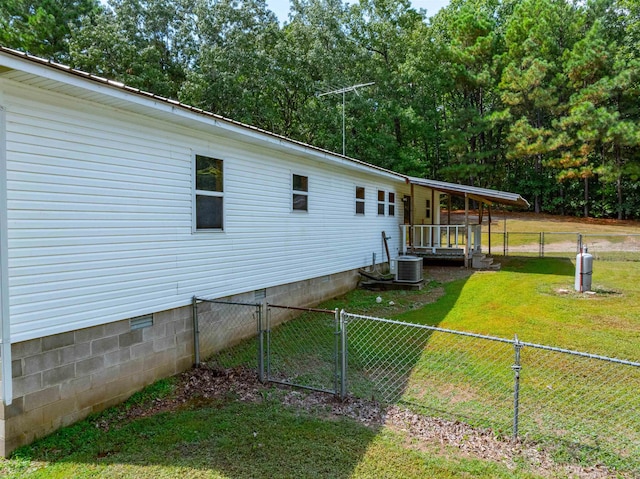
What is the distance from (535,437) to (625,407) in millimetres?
1319

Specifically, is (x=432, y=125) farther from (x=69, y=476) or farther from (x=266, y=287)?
(x=69, y=476)

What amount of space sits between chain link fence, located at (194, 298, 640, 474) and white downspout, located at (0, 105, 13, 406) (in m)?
2.41

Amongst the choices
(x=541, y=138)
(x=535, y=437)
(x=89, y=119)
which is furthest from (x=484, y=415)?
(x=541, y=138)

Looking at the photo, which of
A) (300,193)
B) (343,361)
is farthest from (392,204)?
(343,361)

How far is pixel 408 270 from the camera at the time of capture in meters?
11.2

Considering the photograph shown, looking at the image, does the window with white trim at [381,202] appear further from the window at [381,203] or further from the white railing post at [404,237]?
the white railing post at [404,237]

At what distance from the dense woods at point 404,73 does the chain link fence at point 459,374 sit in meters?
18.3

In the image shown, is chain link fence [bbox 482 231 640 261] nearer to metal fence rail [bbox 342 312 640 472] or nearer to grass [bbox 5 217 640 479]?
grass [bbox 5 217 640 479]

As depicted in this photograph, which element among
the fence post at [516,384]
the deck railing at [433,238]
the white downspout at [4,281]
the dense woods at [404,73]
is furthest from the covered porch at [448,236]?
the dense woods at [404,73]

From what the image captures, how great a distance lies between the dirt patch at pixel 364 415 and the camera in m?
3.53

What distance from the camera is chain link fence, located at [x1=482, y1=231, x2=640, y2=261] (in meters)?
16.9

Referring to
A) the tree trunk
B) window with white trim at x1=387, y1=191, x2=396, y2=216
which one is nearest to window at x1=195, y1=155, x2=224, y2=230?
window with white trim at x1=387, y1=191, x2=396, y2=216

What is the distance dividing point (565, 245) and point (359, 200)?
14286 millimetres

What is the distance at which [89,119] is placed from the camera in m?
4.41
